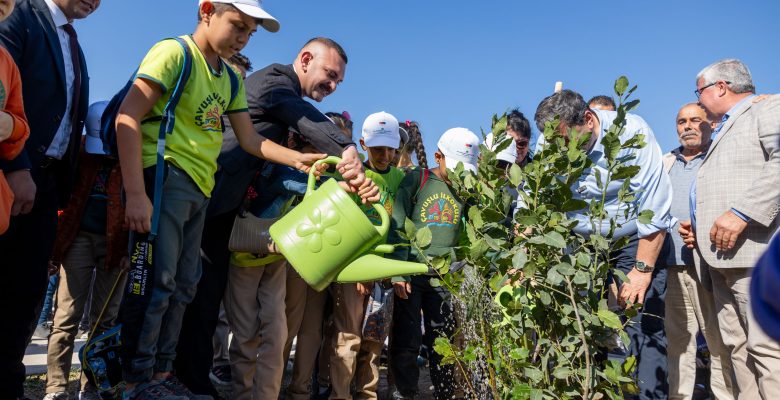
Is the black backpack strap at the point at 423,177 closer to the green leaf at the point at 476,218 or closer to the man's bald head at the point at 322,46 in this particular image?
the man's bald head at the point at 322,46

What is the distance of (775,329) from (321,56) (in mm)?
2288

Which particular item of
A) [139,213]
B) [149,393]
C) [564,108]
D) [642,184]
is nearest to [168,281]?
[139,213]

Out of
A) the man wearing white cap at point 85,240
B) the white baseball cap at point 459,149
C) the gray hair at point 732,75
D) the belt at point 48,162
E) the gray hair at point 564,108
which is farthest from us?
the white baseball cap at point 459,149

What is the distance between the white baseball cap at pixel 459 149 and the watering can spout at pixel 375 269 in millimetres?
1843

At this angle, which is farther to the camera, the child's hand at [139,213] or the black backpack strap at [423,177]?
the black backpack strap at [423,177]

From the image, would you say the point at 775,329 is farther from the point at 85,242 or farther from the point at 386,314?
the point at 85,242

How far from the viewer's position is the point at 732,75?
3.00 m

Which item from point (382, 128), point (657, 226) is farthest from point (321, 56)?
point (657, 226)

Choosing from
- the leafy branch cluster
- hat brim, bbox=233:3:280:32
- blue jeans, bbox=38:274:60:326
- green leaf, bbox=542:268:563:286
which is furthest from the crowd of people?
blue jeans, bbox=38:274:60:326

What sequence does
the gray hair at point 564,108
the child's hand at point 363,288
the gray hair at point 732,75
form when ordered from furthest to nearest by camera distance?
the child's hand at point 363,288, the gray hair at point 732,75, the gray hair at point 564,108

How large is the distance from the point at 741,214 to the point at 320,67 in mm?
1904

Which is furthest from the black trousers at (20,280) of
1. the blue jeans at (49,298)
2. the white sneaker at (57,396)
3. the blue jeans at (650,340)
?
the blue jeans at (49,298)

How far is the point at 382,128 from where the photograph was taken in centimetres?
334

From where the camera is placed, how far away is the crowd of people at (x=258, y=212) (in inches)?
74.8
